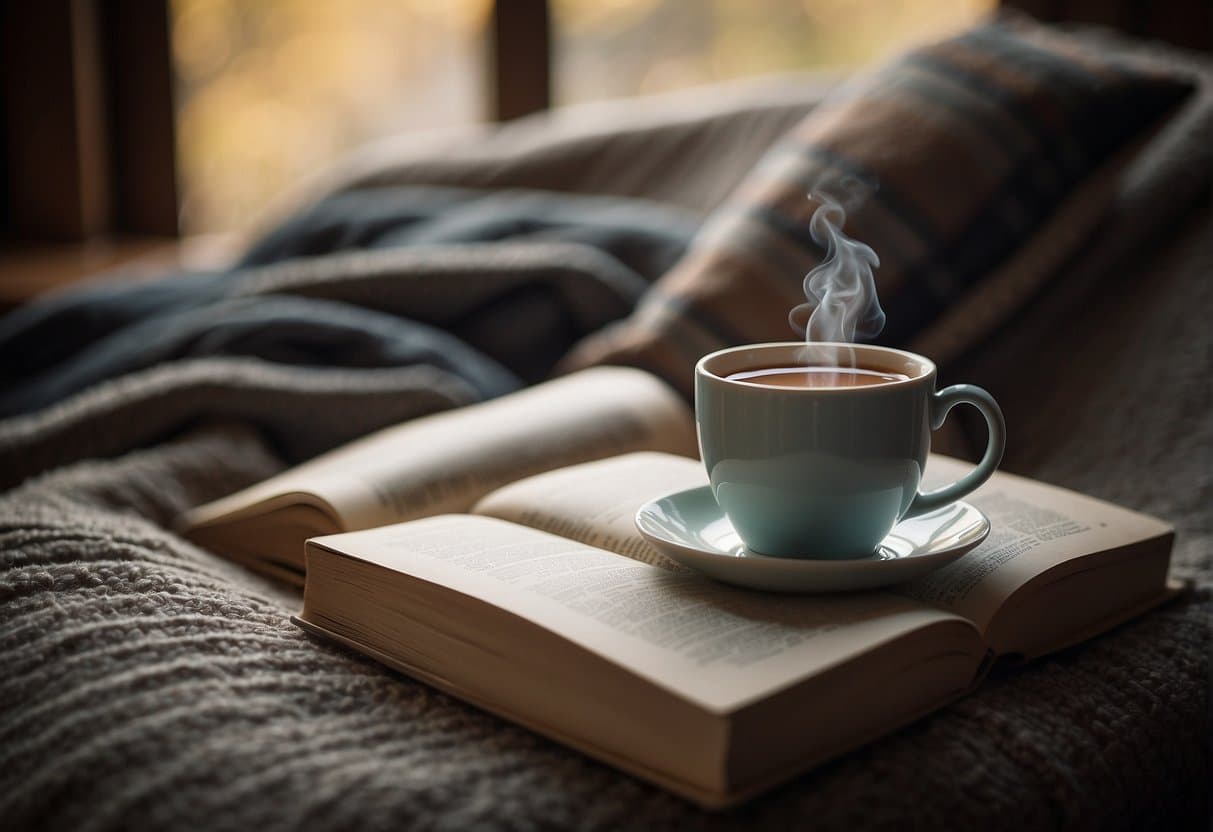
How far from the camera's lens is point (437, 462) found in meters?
0.84

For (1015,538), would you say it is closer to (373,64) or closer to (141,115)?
(373,64)

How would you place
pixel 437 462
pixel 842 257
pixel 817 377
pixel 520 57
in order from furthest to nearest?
pixel 520 57
pixel 842 257
pixel 437 462
pixel 817 377

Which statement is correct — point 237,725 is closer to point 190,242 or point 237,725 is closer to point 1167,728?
point 1167,728

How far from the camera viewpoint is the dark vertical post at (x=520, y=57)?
7.59 ft

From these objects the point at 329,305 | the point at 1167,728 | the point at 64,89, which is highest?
the point at 64,89

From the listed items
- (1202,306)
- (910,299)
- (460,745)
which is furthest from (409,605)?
(1202,306)

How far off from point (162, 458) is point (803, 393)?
57 cm

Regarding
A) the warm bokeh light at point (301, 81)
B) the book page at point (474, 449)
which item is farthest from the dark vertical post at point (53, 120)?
the book page at point (474, 449)

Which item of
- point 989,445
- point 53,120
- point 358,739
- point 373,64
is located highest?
point 373,64

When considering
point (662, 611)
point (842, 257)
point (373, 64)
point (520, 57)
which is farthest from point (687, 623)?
point (373, 64)

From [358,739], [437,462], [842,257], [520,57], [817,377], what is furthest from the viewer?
[520,57]

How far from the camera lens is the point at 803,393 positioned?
0.57m

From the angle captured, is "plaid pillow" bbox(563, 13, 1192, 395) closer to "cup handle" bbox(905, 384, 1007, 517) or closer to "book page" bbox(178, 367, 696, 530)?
"book page" bbox(178, 367, 696, 530)

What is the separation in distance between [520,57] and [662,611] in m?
1.98
